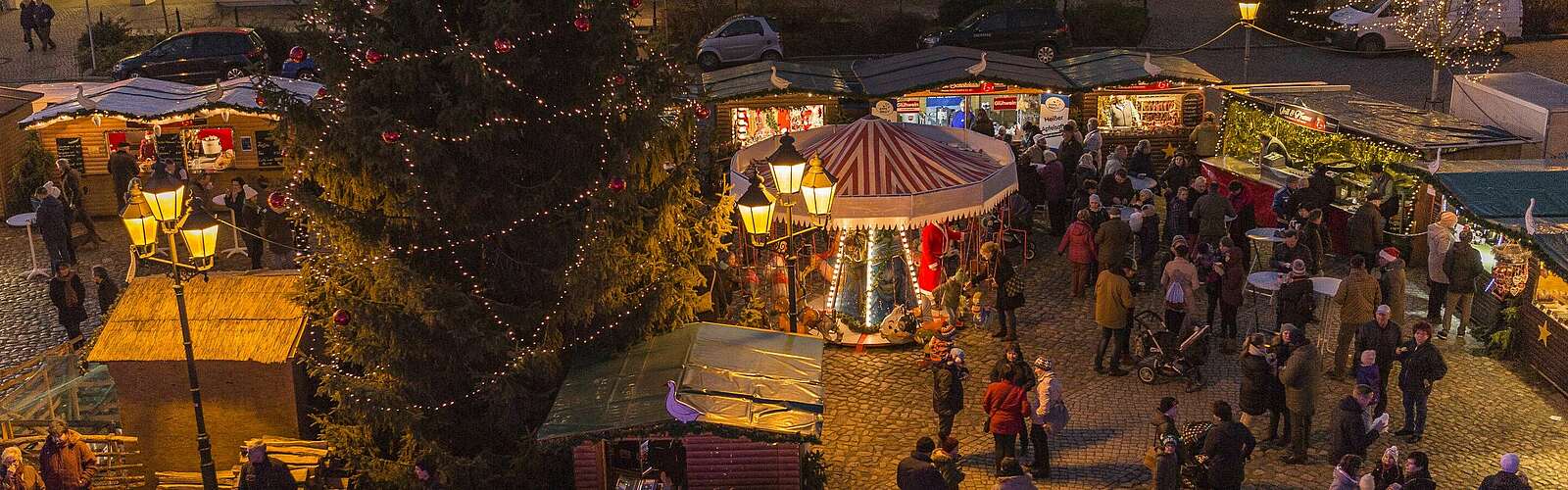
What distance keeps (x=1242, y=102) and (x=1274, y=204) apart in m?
3.89

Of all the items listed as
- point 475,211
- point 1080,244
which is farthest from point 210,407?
point 1080,244

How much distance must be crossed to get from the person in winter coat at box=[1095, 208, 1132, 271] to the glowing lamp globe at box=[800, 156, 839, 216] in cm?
523

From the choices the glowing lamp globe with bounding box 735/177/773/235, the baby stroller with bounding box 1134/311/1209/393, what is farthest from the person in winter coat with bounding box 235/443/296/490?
the baby stroller with bounding box 1134/311/1209/393

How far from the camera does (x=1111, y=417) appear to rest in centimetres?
1391

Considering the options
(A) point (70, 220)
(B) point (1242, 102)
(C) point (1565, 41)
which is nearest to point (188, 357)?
(A) point (70, 220)

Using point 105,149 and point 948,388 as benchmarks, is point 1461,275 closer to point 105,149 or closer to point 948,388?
point 948,388

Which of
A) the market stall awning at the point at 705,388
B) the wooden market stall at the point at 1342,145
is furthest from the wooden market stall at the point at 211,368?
the wooden market stall at the point at 1342,145

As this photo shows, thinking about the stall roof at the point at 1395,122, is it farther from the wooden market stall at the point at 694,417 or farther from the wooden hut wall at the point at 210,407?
the wooden hut wall at the point at 210,407

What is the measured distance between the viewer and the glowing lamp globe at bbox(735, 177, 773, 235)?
12422mm

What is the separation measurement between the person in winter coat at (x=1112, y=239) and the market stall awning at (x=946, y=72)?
6.62m

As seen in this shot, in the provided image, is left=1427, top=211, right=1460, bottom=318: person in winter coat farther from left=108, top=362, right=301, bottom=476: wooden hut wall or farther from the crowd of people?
left=108, top=362, right=301, bottom=476: wooden hut wall

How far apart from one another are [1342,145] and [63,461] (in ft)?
53.6

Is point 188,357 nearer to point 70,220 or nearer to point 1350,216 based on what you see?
point 70,220

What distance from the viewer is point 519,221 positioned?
12.3 meters
